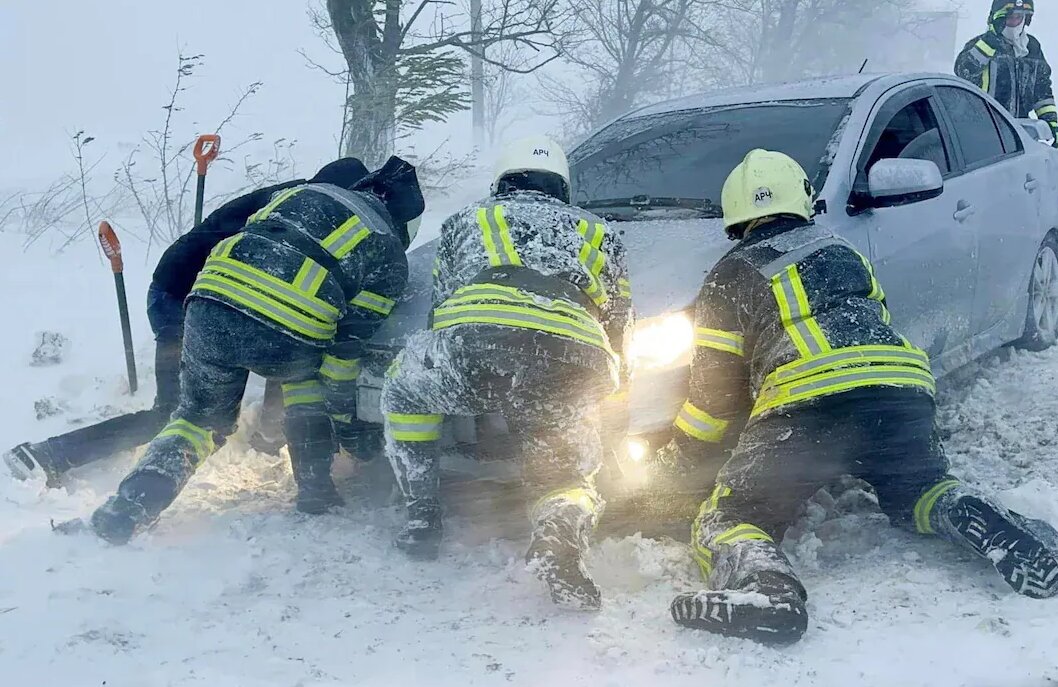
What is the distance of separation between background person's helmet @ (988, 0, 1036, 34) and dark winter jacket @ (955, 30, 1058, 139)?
75 millimetres

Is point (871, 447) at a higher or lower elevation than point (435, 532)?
higher

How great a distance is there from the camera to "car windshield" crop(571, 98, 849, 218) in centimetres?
400

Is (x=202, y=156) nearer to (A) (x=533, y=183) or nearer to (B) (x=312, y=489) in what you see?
(B) (x=312, y=489)

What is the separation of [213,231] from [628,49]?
1627 cm

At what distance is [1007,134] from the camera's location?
5.22 metres

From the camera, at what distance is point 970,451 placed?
13.1 feet

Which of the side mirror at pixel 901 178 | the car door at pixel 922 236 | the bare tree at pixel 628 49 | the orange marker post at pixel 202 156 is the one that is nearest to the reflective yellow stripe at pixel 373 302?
the orange marker post at pixel 202 156

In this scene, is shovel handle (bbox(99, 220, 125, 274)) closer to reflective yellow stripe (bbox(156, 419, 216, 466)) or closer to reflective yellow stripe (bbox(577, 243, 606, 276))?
reflective yellow stripe (bbox(156, 419, 216, 466))

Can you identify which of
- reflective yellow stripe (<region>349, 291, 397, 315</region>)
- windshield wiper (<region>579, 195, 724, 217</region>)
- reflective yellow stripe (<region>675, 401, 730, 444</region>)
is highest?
windshield wiper (<region>579, 195, 724, 217</region>)

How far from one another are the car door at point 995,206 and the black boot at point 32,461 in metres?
4.32

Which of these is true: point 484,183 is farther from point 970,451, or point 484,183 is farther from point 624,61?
point 970,451

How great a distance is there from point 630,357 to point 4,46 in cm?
5163

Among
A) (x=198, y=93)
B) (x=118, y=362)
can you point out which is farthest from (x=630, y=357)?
(x=198, y=93)

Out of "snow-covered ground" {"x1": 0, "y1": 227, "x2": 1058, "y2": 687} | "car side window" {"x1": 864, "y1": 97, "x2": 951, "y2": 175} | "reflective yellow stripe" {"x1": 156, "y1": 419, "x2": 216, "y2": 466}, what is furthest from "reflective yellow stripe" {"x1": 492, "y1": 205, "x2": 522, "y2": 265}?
"car side window" {"x1": 864, "y1": 97, "x2": 951, "y2": 175}
